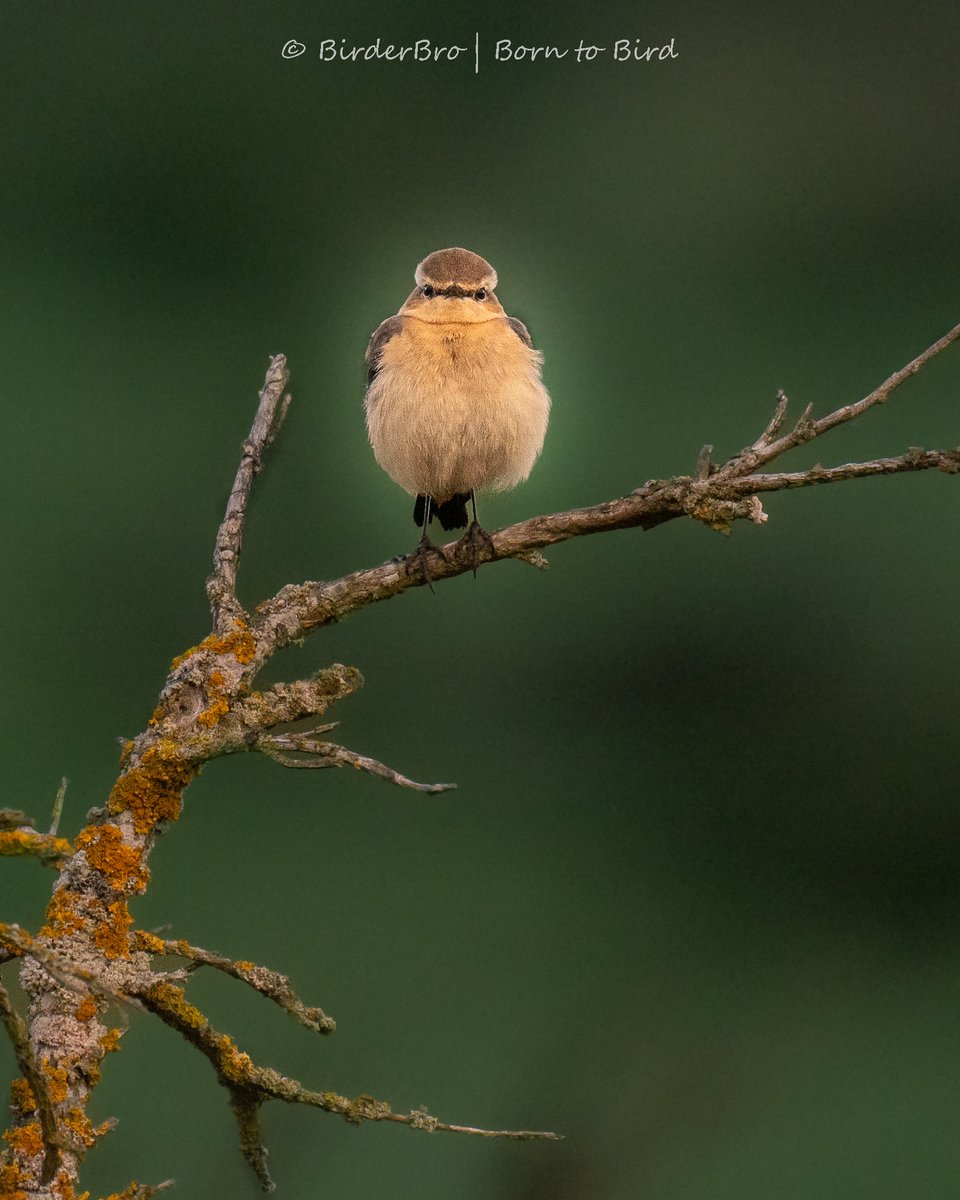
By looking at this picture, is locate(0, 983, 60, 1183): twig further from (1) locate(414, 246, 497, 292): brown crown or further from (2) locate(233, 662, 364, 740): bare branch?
(1) locate(414, 246, 497, 292): brown crown

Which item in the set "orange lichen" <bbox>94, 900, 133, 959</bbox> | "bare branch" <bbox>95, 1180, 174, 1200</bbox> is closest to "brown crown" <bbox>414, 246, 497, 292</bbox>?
"orange lichen" <bbox>94, 900, 133, 959</bbox>

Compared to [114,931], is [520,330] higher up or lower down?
higher up

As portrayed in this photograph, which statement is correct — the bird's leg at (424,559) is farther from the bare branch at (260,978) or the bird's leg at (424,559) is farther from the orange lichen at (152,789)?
the bare branch at (260,978)

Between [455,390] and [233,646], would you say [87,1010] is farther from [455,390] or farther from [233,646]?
[455,390]

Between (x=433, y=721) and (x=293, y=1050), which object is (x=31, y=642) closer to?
(x=433, y=721)

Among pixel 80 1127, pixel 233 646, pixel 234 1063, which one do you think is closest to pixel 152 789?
pixel 233 646

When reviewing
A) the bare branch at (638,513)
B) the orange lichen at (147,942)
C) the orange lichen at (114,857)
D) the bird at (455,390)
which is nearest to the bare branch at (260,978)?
the orange lichen at (147,942)
